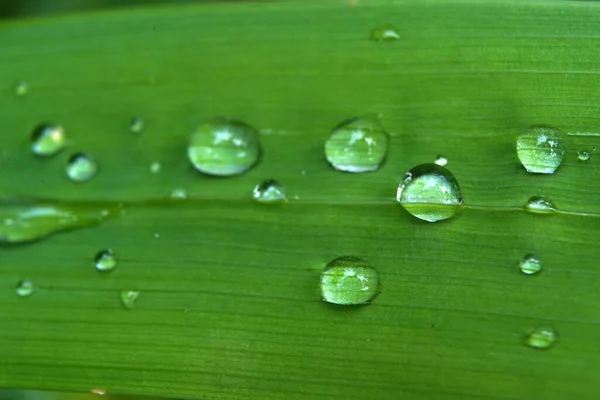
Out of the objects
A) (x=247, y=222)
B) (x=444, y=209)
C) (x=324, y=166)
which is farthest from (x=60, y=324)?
(x=444, y=209)

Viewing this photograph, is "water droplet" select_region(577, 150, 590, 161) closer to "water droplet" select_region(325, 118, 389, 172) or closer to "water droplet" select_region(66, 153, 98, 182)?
"water droplet" select_region(325, 118, 389, 172)

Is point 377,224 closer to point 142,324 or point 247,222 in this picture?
point 247,222

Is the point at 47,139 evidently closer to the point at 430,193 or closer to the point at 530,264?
the point at 430,193

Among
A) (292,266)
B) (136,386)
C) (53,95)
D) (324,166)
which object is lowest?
(136,386)

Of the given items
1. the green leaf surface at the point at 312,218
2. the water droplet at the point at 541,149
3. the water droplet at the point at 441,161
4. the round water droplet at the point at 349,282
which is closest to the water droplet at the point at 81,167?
the green leaf surface at the point at 312,218

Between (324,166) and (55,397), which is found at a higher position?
(324,166)

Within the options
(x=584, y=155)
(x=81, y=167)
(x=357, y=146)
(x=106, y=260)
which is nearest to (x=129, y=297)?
(x=106, y=260)
